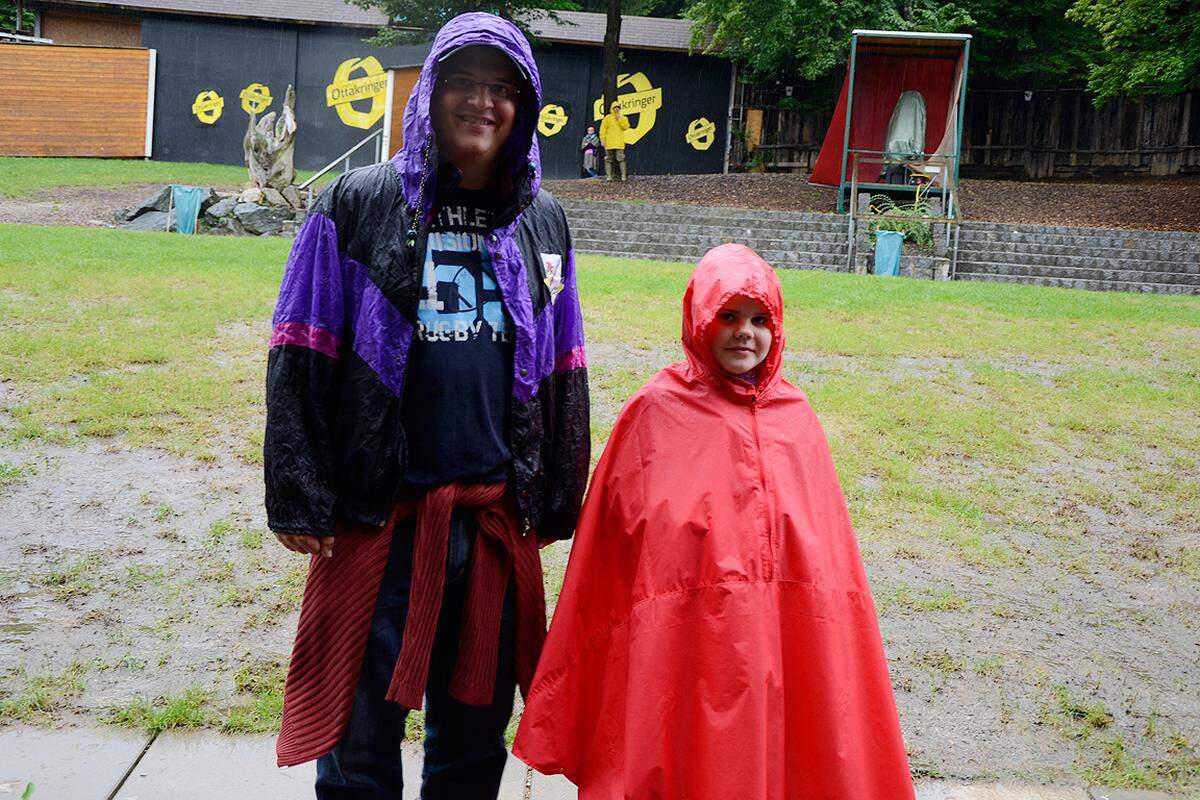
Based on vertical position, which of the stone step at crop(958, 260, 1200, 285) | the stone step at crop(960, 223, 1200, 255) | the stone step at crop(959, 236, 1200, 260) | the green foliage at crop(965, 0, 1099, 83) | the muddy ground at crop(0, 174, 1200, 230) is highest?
the green foliage at crop(965, 0, 1099, 83)

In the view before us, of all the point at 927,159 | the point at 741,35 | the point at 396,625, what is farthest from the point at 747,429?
the point at 741,35

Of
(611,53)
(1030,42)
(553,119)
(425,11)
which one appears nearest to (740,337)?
(425,11)

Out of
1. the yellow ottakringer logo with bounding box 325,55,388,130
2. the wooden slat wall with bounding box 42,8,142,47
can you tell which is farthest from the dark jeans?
the wooden slat wall with bounding box 42,8,142,47

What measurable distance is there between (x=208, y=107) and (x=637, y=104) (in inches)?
438

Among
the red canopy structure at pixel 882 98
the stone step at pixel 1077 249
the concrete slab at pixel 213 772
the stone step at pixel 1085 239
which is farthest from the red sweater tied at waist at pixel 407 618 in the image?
the red canopy structure at pixel 882 98

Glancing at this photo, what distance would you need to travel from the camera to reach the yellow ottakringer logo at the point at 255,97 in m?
28.7

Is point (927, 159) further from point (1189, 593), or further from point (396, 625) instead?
point (396, 625)

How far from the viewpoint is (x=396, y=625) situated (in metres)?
2.47

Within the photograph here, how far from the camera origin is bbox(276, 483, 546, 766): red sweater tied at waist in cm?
241

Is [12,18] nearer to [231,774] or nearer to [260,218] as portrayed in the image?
[260,218]

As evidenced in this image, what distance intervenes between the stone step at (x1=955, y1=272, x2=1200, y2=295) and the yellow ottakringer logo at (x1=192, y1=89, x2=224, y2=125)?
66.5ft

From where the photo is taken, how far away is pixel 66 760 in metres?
3.29

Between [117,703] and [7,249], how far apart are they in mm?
9666

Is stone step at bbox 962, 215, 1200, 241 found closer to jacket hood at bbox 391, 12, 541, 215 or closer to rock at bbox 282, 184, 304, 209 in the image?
rock at bbox 282, 184, 304, 209
